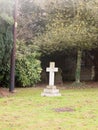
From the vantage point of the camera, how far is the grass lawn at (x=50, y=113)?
1005cm

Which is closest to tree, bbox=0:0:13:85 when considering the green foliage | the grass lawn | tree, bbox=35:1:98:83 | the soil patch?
the green foliage

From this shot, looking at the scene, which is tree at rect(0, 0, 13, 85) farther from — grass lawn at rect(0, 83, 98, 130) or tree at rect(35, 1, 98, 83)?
tree at rect(35, 1, 98, 83)

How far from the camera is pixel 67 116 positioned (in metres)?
11.5

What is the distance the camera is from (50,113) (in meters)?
12.1

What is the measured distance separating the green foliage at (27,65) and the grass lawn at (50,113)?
586 centimetres

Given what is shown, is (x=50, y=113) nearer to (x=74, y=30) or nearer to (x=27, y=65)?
(x=74, y=30)

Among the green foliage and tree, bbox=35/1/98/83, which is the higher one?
tree, bbox=35/1/98/83

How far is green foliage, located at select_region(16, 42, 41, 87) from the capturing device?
71.3 ft

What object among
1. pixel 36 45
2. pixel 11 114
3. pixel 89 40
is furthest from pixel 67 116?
pixel 36 45

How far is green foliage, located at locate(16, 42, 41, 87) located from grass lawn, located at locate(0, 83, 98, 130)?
5863 millimetres

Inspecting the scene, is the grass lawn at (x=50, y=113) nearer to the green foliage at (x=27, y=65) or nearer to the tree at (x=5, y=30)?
the tree at (x=5, y=30)

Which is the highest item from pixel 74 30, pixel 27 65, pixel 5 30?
pixel 74 30

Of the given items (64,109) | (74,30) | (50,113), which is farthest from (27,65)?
(50,113)

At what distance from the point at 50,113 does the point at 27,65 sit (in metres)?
10.1
